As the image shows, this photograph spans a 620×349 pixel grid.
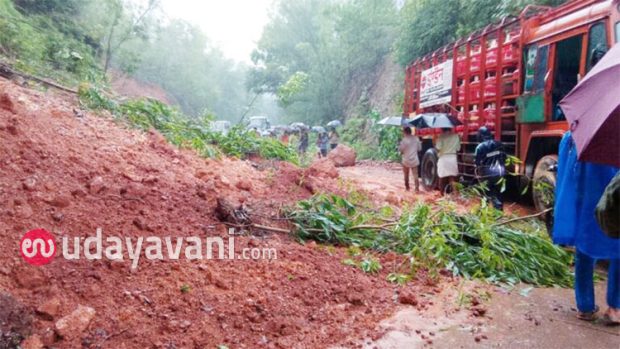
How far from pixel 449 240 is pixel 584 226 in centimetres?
135

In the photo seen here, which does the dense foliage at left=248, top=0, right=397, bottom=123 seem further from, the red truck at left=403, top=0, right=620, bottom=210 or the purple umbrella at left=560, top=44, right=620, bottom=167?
the purple umbrella at left=560, top=44, right=620, bottom=167

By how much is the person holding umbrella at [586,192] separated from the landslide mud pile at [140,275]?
50.0 inches

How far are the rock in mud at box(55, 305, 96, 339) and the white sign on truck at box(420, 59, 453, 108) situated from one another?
24.5 feet

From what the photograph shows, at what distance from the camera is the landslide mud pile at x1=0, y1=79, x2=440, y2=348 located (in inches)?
95.9

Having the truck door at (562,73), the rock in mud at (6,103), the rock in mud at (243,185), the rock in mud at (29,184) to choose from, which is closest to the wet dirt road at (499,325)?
the rock in mud at (29,184)

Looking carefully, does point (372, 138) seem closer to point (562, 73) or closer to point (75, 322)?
point (562, 73)

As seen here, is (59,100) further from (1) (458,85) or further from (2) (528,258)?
(1) (458,85)

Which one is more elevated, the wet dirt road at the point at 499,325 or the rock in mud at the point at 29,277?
the rock in mud at the point at 29,277

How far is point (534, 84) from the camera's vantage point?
598 cm

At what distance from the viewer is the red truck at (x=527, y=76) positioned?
5125 mm

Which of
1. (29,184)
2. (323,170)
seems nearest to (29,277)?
(29,184)

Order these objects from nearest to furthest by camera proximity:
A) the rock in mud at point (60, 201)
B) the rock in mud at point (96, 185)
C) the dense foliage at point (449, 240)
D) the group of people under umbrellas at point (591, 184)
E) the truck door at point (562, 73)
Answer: the group of people under umbrellas at point (591, 184)
the rock in mud at point (60, 201)
the rock in mud at point (96, 185)
the dense foliage at point (449, 240)
the truck door at point (562, 73)

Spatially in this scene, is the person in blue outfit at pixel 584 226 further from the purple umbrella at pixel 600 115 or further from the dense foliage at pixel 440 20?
the dense foliage at pixel 440 20

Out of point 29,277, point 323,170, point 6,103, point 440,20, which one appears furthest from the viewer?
point 440,20
